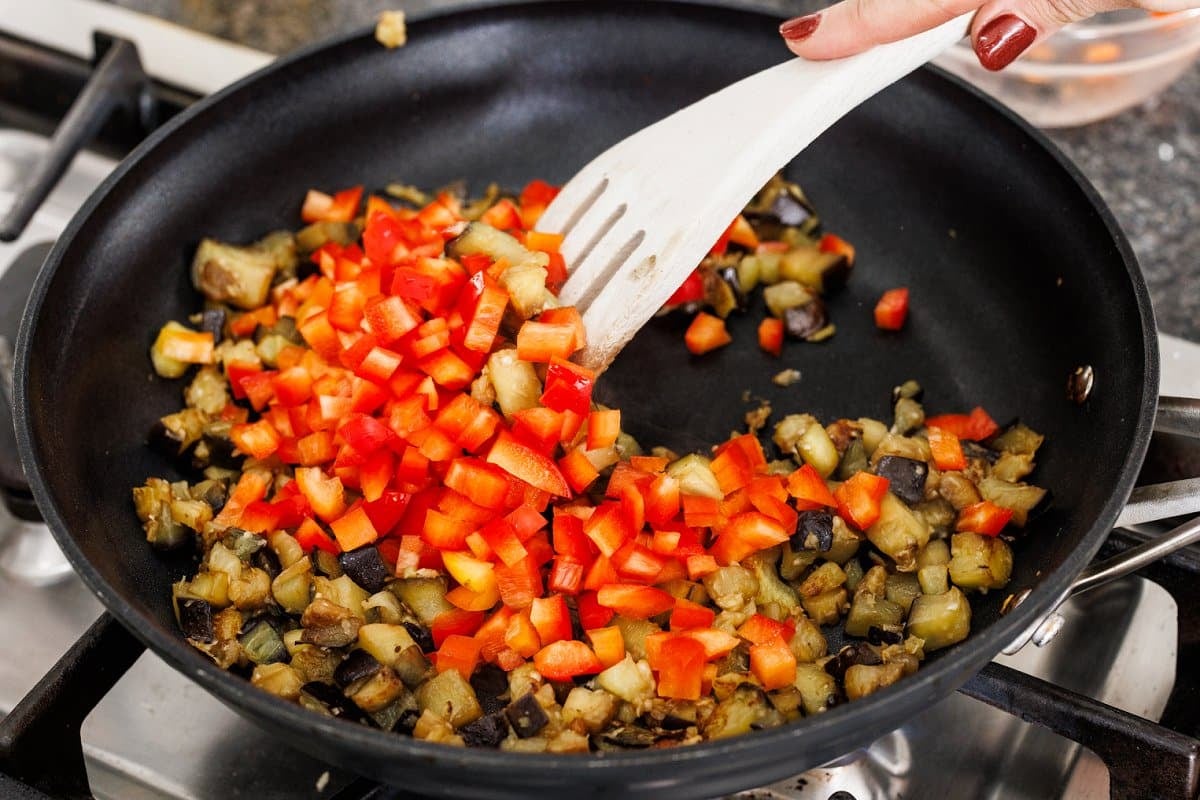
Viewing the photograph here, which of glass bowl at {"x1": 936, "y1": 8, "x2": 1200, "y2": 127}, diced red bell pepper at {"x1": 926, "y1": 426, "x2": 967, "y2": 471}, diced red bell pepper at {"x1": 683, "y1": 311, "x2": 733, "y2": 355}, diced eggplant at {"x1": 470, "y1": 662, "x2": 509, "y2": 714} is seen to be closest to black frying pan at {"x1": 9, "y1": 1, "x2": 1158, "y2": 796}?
diced red bell pepper at {"x1": 683, "y1": 311, "x2": 733, "y2": 355}

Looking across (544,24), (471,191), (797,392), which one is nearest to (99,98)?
(471,191)

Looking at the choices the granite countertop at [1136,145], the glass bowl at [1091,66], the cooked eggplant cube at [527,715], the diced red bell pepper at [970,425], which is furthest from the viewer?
the glass bowl at [1091,66]

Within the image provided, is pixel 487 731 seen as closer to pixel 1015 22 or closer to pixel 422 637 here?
pixel 422 637

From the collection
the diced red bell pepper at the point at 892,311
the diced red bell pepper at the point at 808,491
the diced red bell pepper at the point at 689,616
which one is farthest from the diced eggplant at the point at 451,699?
the diced red bell pepper at the point at 892,311

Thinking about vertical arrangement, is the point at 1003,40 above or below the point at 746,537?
above

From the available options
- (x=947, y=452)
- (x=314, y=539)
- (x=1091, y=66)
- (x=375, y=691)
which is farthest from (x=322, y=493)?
(x=1091, y=66)

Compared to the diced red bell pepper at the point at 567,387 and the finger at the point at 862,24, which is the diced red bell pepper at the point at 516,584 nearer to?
the diced red bell pepper at the point at 567,387
